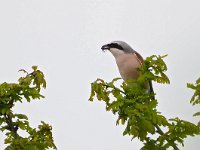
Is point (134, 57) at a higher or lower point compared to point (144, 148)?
higher

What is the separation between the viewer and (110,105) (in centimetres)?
338

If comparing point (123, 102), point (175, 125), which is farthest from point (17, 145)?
point (175, 125)

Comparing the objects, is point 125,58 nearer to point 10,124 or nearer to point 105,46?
point 105,46

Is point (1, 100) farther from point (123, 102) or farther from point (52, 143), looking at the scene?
point (123, 102)

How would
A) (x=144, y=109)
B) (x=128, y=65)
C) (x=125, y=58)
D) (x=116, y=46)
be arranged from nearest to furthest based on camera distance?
(x=144, y=109) < (x=128, y=65) < (x=125, y=58) < (x=116, y=46)

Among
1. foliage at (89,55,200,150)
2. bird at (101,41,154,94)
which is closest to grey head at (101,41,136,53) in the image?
bird at (101,41,154,94)

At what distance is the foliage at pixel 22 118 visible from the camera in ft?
10.6

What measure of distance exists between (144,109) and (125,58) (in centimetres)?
149

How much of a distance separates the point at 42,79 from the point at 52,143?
0.64 m

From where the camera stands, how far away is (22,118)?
3.50 m

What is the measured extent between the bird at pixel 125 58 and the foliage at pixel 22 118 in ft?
4.31

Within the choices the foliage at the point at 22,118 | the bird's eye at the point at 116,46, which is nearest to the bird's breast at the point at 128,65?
the bird's eye at the point at 116,46

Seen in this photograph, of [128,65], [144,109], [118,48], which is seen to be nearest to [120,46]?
[118,48]

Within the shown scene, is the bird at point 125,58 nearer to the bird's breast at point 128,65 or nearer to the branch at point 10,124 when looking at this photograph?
the bird's breast at point 128,65
